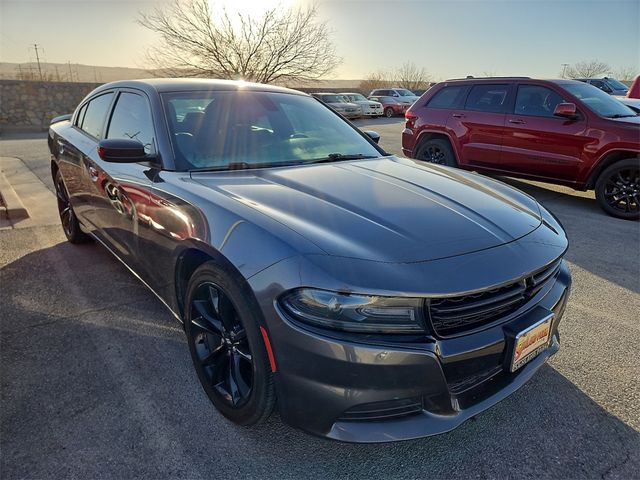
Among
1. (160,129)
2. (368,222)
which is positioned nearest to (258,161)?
(160,129)

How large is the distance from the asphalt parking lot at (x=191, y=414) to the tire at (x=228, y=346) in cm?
16

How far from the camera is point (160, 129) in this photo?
2.64 meters

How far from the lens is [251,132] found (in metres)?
2.88

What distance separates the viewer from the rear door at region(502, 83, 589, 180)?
5996 millimetres

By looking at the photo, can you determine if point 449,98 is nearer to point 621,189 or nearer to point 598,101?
point 598,101

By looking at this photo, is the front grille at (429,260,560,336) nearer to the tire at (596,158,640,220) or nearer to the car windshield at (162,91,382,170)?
the car windshield at (162,91,382,170)

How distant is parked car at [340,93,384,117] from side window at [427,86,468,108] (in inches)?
599

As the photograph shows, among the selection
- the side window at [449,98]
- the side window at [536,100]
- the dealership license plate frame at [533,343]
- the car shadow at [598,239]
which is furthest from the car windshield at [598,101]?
the dealership license plate frame at [533,343]

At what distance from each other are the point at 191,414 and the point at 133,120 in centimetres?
202

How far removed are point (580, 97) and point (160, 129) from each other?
5.93m

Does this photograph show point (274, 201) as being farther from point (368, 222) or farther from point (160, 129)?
point (160, 129)

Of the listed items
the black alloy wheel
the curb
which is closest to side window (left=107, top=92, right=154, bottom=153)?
the black alloy wheel

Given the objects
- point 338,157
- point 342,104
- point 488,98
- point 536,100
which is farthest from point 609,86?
point 338,157

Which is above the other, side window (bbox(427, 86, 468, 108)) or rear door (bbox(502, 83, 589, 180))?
side window (bbox(427, 86, 468, 108))
